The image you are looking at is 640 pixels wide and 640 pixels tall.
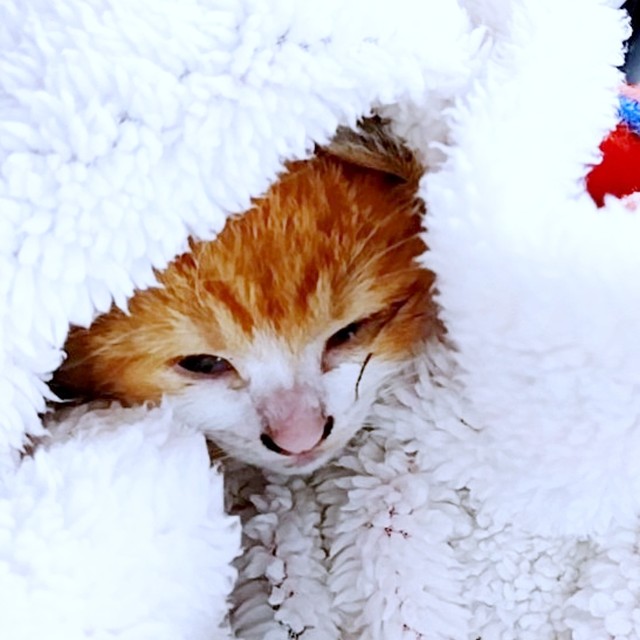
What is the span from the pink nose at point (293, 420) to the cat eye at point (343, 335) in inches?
1.6

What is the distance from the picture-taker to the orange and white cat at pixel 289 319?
0.76m

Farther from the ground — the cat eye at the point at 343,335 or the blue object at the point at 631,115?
the blue object at the point at 631,115

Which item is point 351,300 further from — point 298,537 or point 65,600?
point 65,600

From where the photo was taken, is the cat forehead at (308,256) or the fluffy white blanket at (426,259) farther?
the cat forehead at (308,256)

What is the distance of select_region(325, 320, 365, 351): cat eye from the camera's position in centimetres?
81

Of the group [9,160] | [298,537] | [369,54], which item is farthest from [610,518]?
[9,160]

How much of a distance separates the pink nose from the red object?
250 mm

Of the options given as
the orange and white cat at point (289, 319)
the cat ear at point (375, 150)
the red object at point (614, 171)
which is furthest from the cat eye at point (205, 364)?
the red object at point (614, 171)

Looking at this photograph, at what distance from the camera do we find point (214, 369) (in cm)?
80

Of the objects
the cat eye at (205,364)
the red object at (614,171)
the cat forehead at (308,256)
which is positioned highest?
the red object at (614,171)

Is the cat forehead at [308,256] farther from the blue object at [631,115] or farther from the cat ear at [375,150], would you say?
the blue object at [631,115]

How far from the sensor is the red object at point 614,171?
0.80m

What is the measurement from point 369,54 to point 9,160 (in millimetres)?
223

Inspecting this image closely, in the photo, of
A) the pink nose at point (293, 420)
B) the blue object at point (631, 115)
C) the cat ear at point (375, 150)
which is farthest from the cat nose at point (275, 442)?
the blue object at point (631, 115)
